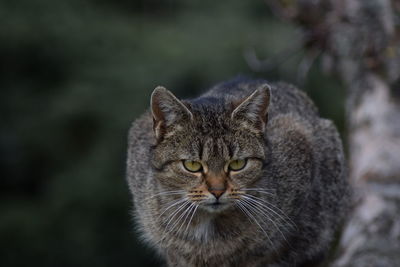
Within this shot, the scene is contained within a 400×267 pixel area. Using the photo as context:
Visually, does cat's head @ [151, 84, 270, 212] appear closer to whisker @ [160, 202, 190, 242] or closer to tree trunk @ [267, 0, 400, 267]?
whisker @ [160, 202, 190, 242]

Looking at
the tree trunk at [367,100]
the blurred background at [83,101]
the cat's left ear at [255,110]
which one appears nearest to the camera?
the cat's left ear at [255,110]

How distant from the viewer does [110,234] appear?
10352 millimetres

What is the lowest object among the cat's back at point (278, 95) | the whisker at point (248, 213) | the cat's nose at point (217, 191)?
the whisker at point (248, 213)

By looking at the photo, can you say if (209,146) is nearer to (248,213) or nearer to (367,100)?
(248,213)

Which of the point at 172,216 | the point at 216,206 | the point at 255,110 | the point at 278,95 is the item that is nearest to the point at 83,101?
the point at 278,95

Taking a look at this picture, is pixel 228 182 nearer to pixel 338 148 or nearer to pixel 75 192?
pixel 338 148

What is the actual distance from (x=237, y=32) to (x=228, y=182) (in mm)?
7974


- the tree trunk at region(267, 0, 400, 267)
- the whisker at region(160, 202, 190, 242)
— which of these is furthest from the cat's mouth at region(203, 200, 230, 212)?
the tree trunk at region(267, 0, 400, 267)

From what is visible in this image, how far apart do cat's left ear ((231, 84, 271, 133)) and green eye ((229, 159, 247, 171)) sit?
236 millimetres

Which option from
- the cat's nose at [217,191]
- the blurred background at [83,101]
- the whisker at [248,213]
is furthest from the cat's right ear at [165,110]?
the blurred background at [83,101]

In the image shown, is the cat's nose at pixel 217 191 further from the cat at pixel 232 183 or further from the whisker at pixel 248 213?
the whisker at pixel 248 213

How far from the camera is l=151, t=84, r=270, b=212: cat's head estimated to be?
3.89 metres

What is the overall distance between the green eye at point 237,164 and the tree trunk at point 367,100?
32.7 inches

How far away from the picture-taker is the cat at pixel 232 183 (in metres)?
3.97
